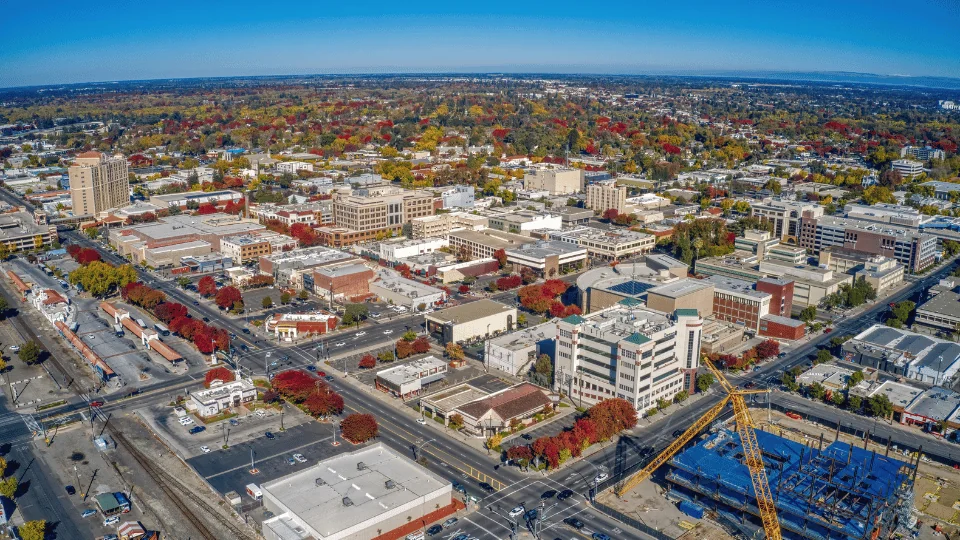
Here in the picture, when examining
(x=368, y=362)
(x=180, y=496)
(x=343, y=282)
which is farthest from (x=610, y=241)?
(x=180, y=496)

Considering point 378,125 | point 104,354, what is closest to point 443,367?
point 104,354

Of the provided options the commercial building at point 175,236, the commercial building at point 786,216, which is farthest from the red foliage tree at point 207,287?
the commercial building at point 786,216

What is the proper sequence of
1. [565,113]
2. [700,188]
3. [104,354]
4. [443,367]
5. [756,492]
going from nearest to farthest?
1. [756,492]
2. [443,367]
3. [104,354]
4. [700,188]
5. [565,113]

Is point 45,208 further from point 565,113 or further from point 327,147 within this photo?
Answer: point 565,113

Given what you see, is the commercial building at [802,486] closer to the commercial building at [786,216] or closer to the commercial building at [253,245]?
the commercial building at [786,216]

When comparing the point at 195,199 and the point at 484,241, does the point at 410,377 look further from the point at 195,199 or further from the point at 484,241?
the point at 195,199

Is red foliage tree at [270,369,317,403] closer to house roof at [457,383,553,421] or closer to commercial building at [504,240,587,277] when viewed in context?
house roof at [457,383,553,421]
